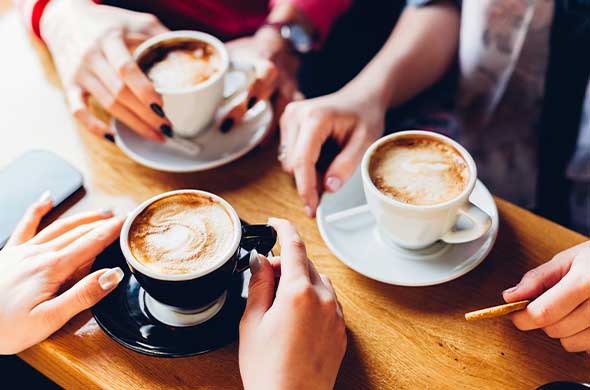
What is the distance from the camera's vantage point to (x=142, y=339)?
75 cm

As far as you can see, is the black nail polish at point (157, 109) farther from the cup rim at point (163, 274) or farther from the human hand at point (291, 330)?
the human hand at point (291, 330)

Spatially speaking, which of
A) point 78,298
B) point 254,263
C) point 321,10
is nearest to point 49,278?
point 78,298

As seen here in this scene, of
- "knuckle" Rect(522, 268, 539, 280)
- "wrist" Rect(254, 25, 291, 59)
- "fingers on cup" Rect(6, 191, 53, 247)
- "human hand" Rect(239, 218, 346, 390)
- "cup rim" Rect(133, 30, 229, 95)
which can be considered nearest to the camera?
"human hand" Rect(239, 218, 346, 390)

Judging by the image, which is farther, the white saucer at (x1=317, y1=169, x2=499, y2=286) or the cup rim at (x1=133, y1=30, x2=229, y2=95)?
the cup rim at (x1=133, y1=30, x2=229, y2=95)

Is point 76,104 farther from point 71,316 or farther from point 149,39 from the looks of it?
point 71,316

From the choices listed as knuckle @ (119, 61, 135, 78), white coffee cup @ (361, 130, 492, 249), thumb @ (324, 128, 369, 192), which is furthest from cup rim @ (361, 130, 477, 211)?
knuckle @ (119, 61, 135, 78)

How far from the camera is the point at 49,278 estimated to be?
0.80 metres

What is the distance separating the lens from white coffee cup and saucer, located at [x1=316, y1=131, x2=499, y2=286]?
81 centimetres

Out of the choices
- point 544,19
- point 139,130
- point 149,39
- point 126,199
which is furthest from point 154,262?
point 544,19

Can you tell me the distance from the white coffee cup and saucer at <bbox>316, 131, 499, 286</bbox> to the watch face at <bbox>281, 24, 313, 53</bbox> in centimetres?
59

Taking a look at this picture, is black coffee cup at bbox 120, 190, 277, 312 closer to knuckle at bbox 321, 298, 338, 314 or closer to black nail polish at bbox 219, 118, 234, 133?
knuckle at bbox 321, 298, 338, 314

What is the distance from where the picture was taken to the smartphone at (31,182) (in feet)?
3.08

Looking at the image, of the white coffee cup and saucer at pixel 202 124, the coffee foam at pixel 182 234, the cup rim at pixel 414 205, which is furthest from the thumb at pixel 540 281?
the white coffee cup and saucer at pixel 202 124

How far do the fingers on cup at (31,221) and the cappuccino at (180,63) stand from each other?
0.27 m
